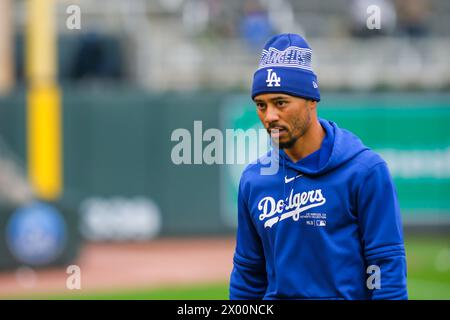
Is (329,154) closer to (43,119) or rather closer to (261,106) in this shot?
(261,106)

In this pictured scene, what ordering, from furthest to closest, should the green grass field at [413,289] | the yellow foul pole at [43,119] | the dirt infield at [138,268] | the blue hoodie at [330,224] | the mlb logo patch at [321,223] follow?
the yellow foul pole at [43,119] → the dirt infield at [138,268] → the green grass field at [413,289] → the mlb logo patch at [321,223] → the blue hoodie at [330,224]

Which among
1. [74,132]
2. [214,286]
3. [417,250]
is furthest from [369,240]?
[74,132]

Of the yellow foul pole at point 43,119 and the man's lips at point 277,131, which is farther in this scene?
the yellow foul pole at point 43,119

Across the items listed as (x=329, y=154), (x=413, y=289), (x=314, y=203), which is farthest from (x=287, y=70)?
(x=413, y=289)

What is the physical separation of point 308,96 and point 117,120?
14344mm

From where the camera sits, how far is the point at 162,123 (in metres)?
18.1

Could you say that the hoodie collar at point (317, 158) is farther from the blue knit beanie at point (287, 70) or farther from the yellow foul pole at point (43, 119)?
the yellow foul pole at point (43, 119)

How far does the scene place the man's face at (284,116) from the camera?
387 cm

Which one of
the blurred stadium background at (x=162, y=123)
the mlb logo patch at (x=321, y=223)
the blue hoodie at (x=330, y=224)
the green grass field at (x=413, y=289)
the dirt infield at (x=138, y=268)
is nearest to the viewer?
the blue hoodie at (x=330, y=224)

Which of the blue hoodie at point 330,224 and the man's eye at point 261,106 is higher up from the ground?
the man's eye at point 261,106

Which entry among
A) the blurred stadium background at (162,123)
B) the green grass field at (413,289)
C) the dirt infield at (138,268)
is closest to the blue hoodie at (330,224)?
the green grass field at (413,289)

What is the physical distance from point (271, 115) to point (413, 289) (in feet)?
27.9

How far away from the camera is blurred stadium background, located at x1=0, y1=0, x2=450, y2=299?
46.9ft

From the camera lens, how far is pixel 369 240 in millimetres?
3861
